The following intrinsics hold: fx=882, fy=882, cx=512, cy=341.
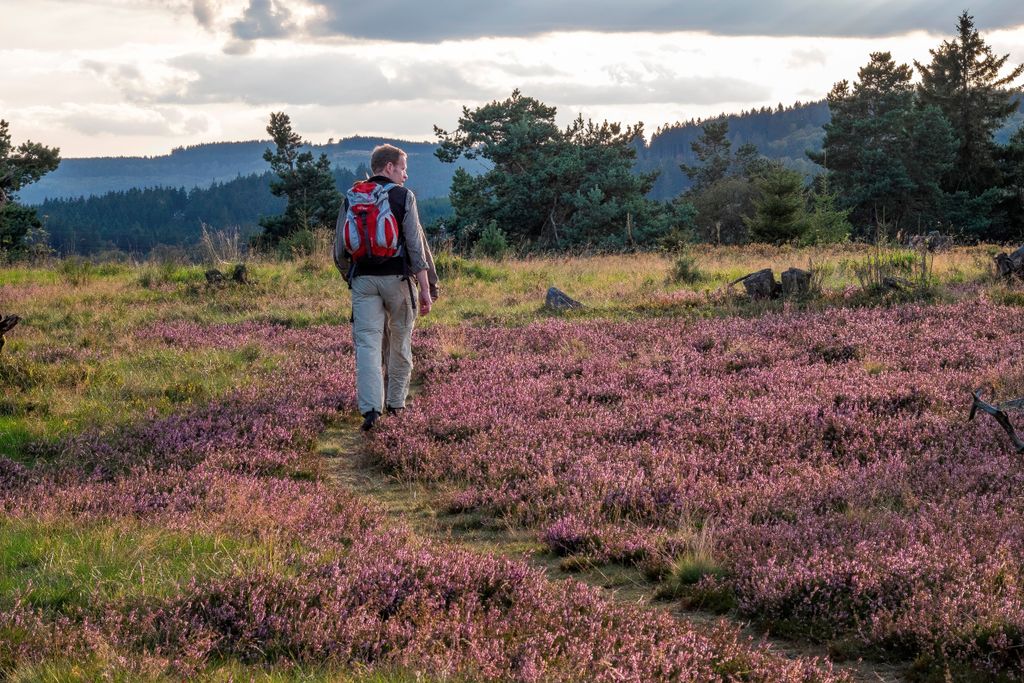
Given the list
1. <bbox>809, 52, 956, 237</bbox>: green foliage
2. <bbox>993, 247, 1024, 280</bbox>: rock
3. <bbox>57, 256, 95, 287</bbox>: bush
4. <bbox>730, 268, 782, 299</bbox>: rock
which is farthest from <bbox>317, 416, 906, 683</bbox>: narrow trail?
<bbox>809, 52, 956, 237</bbox>: green foliage

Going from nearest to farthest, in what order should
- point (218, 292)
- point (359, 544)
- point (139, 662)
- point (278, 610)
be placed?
1. point (139, 662)
2. point (278, 610)
3. point (359, 544)
4. point (218, 292)

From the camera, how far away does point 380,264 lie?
30.3 feet

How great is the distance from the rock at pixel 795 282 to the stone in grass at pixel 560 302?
377 centimetres

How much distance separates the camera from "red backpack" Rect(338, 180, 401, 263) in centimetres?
898

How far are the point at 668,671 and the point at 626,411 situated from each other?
17.0ft

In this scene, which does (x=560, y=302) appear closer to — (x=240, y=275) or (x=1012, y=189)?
(x=240, y=275)

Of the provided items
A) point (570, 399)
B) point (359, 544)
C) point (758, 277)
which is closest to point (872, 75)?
point (758, 277)

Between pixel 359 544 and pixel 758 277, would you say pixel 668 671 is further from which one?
pixel 758 277

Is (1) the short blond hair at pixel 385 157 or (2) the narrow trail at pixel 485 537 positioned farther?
(1) the short blond hair at pixel 385 157

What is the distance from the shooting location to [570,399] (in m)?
9.77

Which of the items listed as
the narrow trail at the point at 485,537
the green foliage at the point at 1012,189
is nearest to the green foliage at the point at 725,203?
the green foliage at the point at 1012,189

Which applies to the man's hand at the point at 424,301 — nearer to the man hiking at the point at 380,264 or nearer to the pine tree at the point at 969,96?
the man hiking at the point at 380,264

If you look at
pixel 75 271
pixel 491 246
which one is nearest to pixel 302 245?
pixel 491 246

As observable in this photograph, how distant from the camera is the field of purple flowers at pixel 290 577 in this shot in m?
3.93
